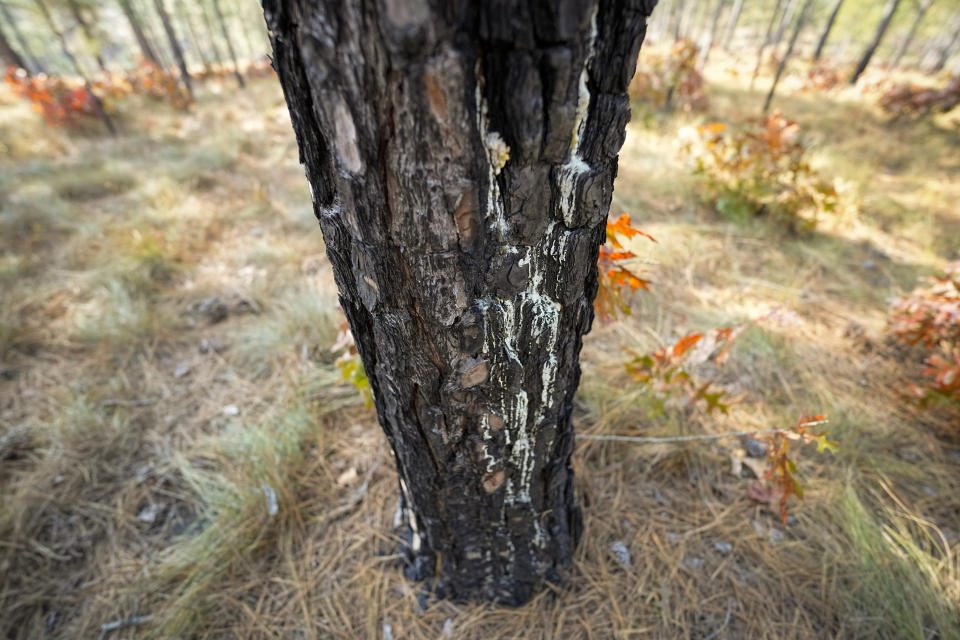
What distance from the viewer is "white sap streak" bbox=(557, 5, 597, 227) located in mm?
463

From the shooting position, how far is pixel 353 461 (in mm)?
1826

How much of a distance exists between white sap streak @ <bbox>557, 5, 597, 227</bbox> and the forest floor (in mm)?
1401

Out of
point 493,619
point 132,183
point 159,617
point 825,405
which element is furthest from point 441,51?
point 132,183

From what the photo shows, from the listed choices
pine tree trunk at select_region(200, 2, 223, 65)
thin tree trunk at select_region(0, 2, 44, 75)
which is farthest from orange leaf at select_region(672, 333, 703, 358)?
thin tree trunk at select_region(0, 2, 44, 75)

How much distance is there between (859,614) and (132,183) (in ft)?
22.6

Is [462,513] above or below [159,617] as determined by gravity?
above

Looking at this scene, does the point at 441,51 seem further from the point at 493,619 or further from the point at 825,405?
the point at 825,405

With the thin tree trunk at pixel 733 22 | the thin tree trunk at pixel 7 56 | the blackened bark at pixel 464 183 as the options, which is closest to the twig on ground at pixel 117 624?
the blackened bark at pixel 464 183

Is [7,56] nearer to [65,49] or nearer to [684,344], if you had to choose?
[65,49]

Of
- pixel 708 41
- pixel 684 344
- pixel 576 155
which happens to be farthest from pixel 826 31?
pixel 576 155

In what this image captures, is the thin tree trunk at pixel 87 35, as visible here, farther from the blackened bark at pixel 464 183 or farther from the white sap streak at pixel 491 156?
the white sap streak at pixel 491 156

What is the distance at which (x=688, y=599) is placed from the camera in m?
1.40

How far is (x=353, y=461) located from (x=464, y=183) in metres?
1.67

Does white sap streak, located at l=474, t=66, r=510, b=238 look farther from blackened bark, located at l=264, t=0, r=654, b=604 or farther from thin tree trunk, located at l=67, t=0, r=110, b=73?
thin tree trunk, located at l=67, t=0, r=110, b=73
